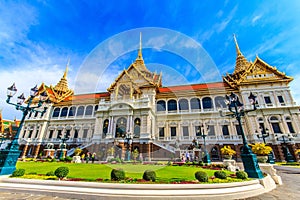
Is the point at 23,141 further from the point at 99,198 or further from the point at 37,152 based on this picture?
the point at 99,198

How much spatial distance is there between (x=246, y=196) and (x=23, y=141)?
3786 cm

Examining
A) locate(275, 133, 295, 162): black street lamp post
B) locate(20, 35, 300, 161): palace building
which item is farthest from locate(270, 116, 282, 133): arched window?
locate(275, 133, 295, 162): black street lamp post

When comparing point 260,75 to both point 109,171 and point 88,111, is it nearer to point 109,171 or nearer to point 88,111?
point 109,171

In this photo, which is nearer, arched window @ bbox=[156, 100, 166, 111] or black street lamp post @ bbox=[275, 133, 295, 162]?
black street lamp post @ bbox=[275, 133, 295, 162]

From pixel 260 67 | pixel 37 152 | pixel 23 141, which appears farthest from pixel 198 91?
pixel 23 141

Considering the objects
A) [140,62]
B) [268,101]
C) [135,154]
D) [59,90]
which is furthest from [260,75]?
[59,90]

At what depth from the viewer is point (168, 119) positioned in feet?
86.2

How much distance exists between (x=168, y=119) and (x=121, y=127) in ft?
27.8

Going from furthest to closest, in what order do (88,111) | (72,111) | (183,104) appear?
(72,111) → (88,111) → (183,104)

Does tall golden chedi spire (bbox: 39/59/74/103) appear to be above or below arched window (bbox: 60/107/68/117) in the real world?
above

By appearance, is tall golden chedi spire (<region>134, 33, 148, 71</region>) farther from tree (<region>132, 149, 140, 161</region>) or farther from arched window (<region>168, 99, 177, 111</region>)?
tree (<region>132, 149, 140, 161</region>)

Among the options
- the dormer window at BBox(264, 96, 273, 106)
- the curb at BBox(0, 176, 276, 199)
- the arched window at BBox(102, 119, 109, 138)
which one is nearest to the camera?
the curb at BBox(0, 176, 276, 199)

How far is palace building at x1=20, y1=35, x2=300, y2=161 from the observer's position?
21281 mm

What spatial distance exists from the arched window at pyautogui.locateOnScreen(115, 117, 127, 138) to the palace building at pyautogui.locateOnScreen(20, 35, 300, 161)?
0.15 metres
